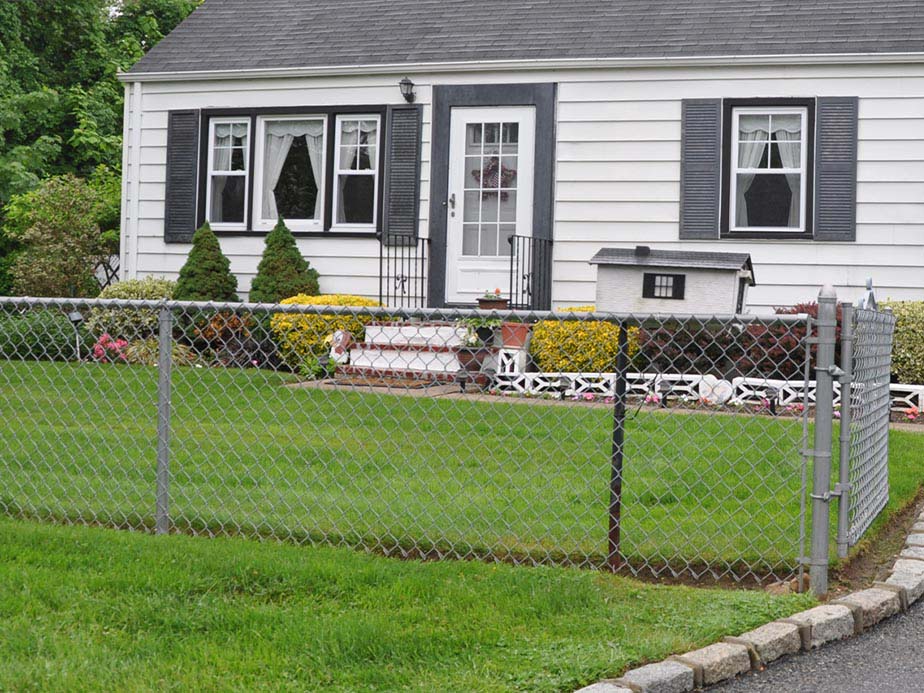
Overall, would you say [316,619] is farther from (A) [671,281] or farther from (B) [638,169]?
(B) [638,169]

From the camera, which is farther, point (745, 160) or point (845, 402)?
point (745, 160)

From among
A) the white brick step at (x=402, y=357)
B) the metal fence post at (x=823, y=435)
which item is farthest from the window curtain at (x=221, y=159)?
the metal fence post at (x=823, y=435)

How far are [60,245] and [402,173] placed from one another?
5.41 m

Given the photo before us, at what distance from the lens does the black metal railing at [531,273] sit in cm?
1285

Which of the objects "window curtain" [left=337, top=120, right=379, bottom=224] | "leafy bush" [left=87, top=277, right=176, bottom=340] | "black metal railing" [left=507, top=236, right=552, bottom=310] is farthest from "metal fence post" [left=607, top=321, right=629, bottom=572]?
"window curtain" [left=337, top=120, right=379, bottom=224]

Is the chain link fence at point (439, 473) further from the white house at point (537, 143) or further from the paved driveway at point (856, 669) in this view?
the white house at point (537, 143)

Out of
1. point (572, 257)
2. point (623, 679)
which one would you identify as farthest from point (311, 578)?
point (572, 257)

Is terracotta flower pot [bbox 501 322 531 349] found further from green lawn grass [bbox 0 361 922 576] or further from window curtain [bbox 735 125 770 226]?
green lawn grass [bbox 0 361 922 576]

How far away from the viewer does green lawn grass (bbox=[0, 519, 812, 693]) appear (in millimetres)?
3619

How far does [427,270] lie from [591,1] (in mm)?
3877

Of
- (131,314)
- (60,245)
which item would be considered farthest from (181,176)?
(60,245)

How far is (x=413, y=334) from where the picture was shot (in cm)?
1185

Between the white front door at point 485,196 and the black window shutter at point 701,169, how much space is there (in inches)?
68.8

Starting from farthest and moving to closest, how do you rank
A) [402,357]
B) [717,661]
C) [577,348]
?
[577,348] < [402,357] < [717,661]
